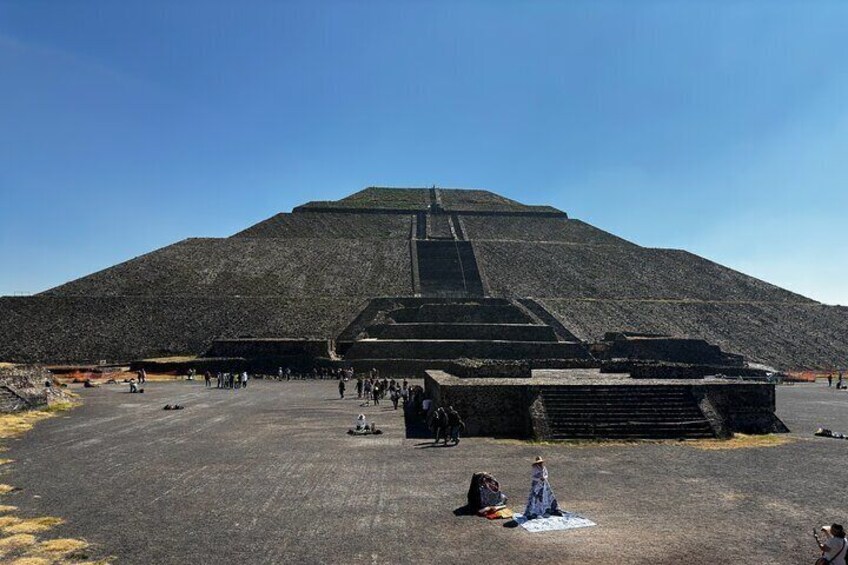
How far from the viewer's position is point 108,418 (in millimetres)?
18812

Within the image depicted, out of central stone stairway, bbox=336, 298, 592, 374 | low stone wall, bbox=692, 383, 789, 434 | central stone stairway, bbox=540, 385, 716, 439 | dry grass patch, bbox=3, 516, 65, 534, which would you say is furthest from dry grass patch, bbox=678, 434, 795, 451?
central stone stairway, bbox=336, 298, 592, 374

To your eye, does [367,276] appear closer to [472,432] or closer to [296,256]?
[296,256]

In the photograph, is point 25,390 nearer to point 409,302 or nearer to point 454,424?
point 454,424

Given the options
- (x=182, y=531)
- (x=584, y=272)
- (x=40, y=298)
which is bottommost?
(x=182, y=531)

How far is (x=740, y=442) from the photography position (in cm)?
1458

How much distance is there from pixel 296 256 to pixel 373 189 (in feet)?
120

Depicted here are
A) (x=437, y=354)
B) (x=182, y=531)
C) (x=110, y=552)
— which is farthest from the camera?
(x=437, y=354)

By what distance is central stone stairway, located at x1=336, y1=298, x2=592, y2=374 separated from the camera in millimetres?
34625

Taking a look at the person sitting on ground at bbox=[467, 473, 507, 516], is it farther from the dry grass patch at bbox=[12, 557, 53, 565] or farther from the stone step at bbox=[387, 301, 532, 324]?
the stone step at bbox=[387, 301, 532, 324]

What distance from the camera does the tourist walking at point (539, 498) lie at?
836 cm

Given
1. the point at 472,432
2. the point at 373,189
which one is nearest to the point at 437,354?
the point at 472,432

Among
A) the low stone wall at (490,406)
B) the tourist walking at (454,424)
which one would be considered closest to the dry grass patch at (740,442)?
the low stone wall at (490,406)

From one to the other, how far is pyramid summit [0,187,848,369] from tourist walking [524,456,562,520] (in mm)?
26200

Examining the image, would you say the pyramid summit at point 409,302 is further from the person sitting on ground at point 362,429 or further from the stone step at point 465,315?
the person sitting on ground at point 362,429
